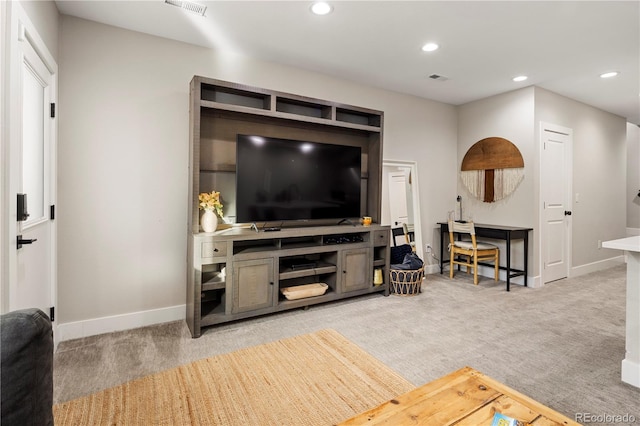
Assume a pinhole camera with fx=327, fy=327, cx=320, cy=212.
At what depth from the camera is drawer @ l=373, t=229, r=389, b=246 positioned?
362 centimetres

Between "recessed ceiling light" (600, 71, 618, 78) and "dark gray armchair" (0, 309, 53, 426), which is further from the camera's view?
"recessed ceiling light" (600, 71, 618, 78)

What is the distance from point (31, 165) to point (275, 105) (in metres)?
1.92

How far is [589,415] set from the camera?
172cm

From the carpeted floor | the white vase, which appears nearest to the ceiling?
the white vase

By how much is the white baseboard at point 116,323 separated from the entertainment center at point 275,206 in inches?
11.2

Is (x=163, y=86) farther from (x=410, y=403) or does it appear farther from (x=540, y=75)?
(x=540, y=75)

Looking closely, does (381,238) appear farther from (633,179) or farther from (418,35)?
(633,179)

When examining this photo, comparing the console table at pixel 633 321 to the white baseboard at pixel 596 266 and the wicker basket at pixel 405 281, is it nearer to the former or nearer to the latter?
the wicker basket at pixel 405 281

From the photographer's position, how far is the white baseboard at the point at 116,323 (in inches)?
102

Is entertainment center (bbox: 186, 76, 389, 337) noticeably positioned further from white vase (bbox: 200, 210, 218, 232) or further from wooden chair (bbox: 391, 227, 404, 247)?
wooden chair (bbox: 391, 227, 404, 247)

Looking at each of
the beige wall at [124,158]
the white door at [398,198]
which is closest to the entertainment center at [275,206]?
the beige wall at [124,158]

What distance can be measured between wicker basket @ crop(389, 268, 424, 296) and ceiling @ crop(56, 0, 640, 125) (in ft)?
7.50

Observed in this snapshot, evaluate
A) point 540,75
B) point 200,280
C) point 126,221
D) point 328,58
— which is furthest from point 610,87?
point 126,221

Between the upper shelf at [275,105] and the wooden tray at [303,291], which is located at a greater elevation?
the upper shelf at [275,105]
